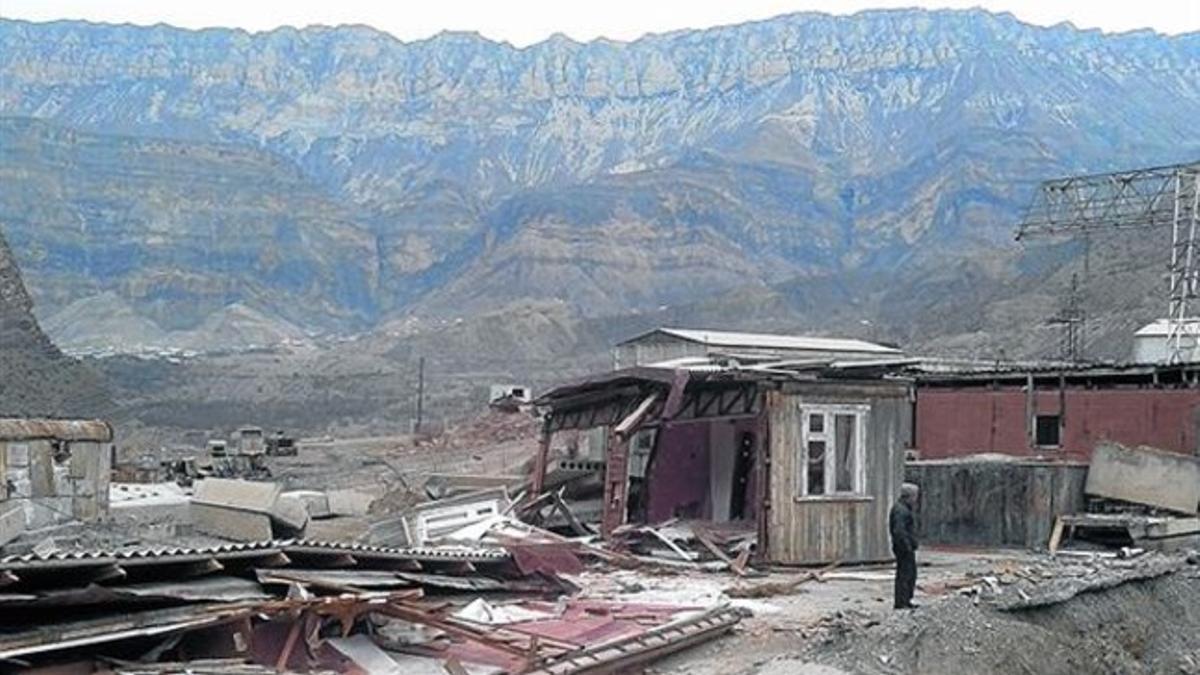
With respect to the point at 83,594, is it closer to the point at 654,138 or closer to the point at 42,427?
the point at 42,427

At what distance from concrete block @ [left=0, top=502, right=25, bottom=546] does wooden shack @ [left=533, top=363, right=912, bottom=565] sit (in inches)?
300

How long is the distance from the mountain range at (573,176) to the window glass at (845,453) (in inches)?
1649

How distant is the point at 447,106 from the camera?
17362 centimetres

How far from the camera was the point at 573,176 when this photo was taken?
15500cm

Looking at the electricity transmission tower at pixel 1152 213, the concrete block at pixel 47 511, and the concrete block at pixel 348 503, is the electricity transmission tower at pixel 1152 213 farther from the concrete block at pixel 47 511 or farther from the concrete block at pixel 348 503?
the concrete block at pixel 47 511

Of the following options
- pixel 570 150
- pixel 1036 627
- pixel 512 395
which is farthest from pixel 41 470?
pixel 570 150

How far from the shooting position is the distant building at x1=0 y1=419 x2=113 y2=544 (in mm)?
20453

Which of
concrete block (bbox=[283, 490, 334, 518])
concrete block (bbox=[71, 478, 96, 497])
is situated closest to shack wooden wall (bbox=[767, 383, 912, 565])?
concrete block (bbox=[71, 478, 96, 497])

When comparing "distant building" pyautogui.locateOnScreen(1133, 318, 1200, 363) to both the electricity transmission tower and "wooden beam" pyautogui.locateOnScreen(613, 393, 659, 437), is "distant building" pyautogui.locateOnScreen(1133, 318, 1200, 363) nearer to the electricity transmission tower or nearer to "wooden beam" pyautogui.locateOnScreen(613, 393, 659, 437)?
the electricity transmission tower

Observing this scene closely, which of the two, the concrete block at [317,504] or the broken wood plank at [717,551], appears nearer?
the broken wood plank at [717,551]

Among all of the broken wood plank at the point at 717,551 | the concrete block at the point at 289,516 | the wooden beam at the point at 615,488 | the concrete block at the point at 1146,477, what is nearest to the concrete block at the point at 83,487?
the concrete block at the point at 289,516

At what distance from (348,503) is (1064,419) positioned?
14927 millimetres

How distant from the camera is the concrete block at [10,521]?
58.4 feet

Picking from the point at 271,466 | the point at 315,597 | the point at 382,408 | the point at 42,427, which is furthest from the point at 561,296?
the point at 315,597
